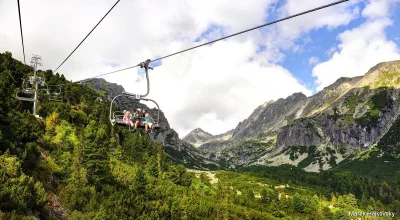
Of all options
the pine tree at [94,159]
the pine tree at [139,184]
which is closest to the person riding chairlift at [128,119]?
the pine tree at [94,159]

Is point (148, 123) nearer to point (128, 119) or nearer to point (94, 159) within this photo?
point (128, 119)

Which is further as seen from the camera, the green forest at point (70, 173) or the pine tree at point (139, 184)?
the pine tree at point (139, 184)

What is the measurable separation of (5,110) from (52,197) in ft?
45.6

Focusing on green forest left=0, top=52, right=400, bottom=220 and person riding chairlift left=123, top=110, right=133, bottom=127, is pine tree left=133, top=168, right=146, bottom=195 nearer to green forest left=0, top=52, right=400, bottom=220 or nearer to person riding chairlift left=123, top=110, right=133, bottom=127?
green forest left=0, top=52, right=400, bottom=220

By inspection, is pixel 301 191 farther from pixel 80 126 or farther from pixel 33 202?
pixel 33 202

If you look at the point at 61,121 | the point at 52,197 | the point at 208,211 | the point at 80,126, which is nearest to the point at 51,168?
the point at 52,197

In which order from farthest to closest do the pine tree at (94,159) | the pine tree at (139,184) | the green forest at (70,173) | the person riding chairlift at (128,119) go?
the pine tree at (139,184) → the pine tree at (94,159) → the green forest at (70,173) → the person riding chairlift at (128,119)

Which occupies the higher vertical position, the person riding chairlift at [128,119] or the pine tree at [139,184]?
the person riding chairlift at [128,119]

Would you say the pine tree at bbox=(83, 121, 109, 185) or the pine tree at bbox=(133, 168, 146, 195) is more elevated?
the pine tree at bbox=(83, 121, 109, 185)

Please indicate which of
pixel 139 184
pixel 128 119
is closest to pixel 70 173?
pixel 139 184

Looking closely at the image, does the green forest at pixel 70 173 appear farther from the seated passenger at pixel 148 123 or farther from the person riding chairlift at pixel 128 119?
the seated passenger at pixel 148 123

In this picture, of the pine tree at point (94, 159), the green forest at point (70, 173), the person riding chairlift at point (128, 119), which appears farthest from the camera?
the pine tree at point (94, 159)

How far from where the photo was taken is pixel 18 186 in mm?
29625

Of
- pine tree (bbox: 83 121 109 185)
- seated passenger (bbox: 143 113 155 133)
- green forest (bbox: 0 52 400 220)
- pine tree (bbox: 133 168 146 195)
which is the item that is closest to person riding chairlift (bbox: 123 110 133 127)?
seated passenger (bbox: 143 113 155 133)
